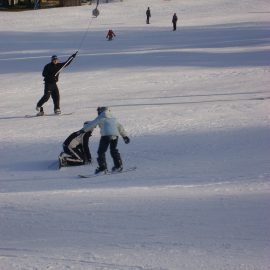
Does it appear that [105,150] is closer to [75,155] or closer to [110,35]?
[75,155]

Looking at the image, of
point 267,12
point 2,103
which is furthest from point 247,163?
point 267,12

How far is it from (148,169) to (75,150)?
1.37 m

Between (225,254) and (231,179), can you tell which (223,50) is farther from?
(225,254)

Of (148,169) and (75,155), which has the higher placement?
(75,155)

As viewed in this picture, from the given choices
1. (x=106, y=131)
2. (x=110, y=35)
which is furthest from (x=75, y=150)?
(x=110, y=35)

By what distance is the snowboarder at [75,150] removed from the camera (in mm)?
10875

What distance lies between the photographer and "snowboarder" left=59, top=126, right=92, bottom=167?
35.7ft

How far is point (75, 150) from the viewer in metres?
11.0

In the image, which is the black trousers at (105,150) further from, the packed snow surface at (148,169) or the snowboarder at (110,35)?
the snowboarder at (110,35)

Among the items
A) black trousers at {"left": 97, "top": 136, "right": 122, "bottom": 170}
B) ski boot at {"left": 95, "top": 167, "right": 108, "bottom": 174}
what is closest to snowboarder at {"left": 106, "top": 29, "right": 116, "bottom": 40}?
black trousers at {"left": 97, "top": 136, "right": 122, "bottom": 170}

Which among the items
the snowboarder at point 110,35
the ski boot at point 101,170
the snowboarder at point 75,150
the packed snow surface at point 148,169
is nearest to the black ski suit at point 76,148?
the snowboarder at point 75,150

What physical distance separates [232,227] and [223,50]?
24869 mm

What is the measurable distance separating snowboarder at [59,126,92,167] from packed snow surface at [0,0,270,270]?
9.6 inches

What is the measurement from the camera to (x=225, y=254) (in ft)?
19.1
